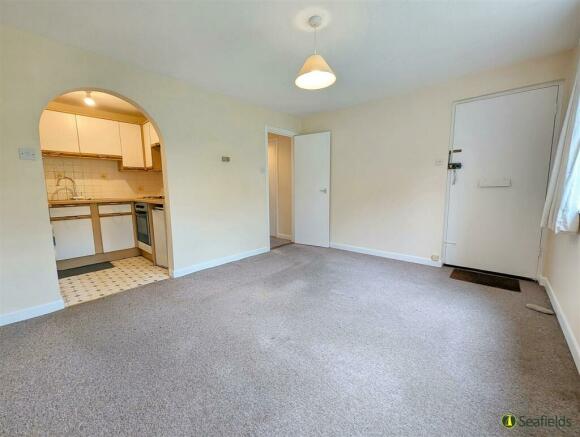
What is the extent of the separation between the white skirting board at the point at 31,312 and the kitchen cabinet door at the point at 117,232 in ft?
4.87

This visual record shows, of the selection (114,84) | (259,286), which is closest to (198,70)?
(114,84)

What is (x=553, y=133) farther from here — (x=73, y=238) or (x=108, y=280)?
(x=73, y=238)

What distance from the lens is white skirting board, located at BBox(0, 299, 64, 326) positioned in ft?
6.62

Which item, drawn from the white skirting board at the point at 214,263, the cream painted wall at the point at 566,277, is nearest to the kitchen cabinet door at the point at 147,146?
the white skirting board at the point at 214,263

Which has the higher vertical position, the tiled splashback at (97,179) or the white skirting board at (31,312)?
the tiled splashback at (97,179)

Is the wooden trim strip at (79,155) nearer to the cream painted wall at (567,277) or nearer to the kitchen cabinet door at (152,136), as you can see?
the kitchen cabinet door at (152,136)

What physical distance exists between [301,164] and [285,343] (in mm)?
3335

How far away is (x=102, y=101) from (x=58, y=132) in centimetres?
70

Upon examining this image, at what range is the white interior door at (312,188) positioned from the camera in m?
4.28

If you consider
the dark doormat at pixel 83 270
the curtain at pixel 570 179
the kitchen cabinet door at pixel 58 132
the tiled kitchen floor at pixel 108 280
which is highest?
the kitchen cabinet door at pixel 58 132

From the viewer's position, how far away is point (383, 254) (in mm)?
3777

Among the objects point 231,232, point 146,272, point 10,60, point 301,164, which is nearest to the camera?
point 10,60

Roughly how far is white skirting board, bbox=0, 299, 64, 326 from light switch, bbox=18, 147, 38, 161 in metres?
1.26

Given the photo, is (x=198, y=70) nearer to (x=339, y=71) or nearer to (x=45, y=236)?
(x=339, y=71)
